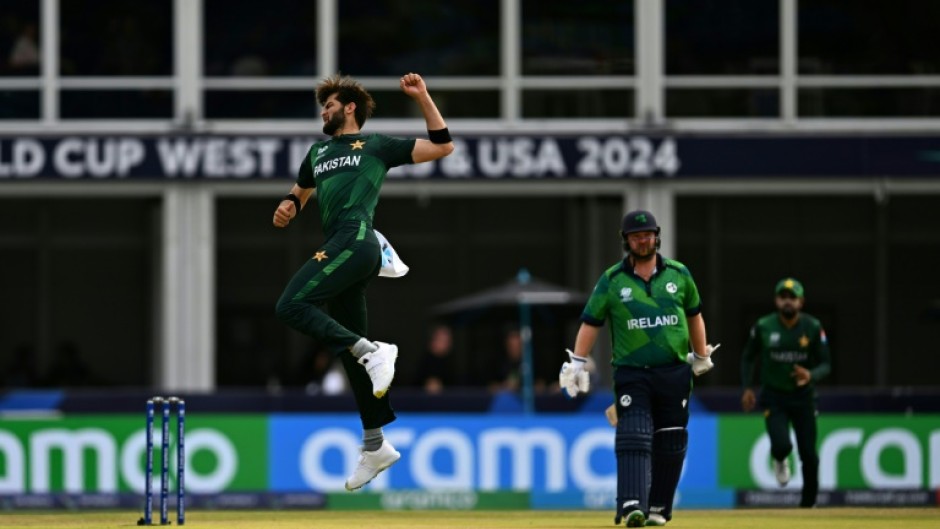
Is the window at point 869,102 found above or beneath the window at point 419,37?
beneath

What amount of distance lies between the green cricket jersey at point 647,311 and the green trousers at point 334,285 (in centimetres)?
167

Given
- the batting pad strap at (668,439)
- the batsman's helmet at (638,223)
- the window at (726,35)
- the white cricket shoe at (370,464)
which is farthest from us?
the window at (726,35)

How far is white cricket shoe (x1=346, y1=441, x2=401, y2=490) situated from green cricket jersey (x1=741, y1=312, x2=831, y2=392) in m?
7.06

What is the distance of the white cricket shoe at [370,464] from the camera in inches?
480

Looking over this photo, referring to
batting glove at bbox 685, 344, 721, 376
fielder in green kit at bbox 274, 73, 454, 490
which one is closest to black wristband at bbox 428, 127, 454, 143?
fielder in green kit at bbox 274, 73, 454, 490

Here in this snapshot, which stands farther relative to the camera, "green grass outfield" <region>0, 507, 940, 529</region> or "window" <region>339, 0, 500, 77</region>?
"window" <region>339, 0, 500, 77</region>

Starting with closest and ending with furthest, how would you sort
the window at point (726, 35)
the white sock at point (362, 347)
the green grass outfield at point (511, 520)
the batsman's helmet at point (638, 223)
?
the white sock at point (362, 347) → the batsman's helmet at point (638, 223) → the green grass outfield at point (511, 520) → the window at point (726, 35)

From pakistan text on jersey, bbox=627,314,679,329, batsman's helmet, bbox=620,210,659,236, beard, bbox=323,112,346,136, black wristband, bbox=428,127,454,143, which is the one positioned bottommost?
pakistan text on jersey, bbox=627,314,679,329

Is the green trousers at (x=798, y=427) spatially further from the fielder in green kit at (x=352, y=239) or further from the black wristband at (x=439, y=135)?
the black wristband at (x=439, y=135)

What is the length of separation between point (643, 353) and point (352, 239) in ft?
7.06

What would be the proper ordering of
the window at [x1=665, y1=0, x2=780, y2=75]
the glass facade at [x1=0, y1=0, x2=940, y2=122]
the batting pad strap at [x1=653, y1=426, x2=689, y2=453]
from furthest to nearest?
the window at [x1=665, y1=0, x2=780, y2=75] < the glass facade at [x1=0, y1=0, x2=940, y2=122] < the batting pad strap at [x1=653, y1=426, x2=689, y2=453]

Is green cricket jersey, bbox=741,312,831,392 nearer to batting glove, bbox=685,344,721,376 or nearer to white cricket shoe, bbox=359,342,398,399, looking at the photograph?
batting glove, bbox=685,344,721,376

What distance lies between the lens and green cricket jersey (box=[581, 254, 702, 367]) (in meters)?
12.7

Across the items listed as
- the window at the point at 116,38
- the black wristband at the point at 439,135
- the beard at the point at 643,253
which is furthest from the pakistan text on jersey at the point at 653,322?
the window at the point at 116,38
